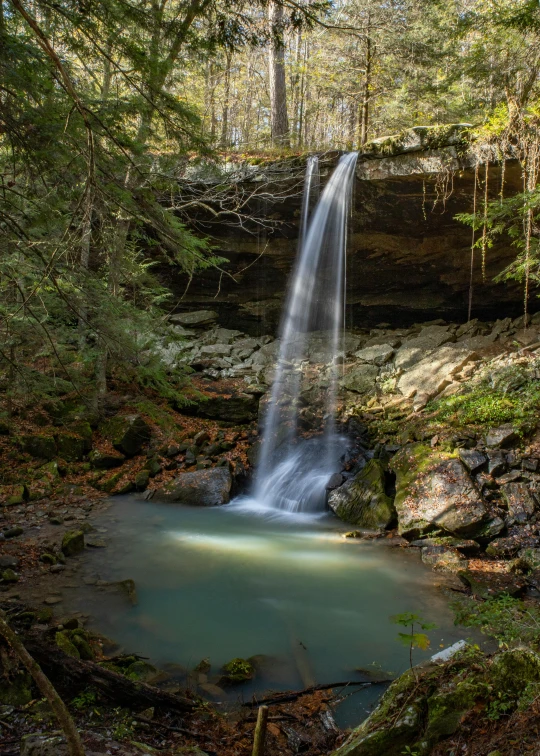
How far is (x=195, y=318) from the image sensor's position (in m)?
13.6

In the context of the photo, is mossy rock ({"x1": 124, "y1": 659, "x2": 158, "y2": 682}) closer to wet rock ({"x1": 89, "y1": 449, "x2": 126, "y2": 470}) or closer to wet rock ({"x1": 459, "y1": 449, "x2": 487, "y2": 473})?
wet rock ({"x1": 459, "y1": 449, "x2": 487, "y2": 473})

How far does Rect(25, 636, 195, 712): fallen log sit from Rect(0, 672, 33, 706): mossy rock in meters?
0.11

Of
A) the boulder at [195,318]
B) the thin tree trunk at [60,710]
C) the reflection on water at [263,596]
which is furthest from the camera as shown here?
the boulder at [195,318]

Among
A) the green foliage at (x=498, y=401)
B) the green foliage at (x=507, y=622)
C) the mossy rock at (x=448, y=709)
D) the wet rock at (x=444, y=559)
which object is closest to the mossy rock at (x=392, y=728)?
the mossy rock at (x=448, y=709)

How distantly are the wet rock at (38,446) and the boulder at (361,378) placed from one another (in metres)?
6.53

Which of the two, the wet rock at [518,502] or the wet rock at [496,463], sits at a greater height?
the wet rock at [496,463]

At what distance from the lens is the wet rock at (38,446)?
27.2 ft

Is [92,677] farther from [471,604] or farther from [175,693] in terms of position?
[471,604]

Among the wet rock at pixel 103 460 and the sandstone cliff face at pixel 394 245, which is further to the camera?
the sandstone cliff face at pixel 394 245

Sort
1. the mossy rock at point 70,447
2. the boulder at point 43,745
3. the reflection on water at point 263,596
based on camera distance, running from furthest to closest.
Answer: the mossy rock at point 70,447
the reflection on water at point 263,596
the boulder at point 43,745

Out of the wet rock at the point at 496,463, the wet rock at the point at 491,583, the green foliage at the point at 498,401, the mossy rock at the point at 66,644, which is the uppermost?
the green foliage at the point at 498,401

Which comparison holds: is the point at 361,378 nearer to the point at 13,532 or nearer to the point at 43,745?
the point at 13,532

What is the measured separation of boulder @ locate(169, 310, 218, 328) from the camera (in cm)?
1348

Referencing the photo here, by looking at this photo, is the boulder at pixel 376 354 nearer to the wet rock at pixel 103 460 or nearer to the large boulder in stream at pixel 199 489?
the large boulder in stream at pixel 199 489
